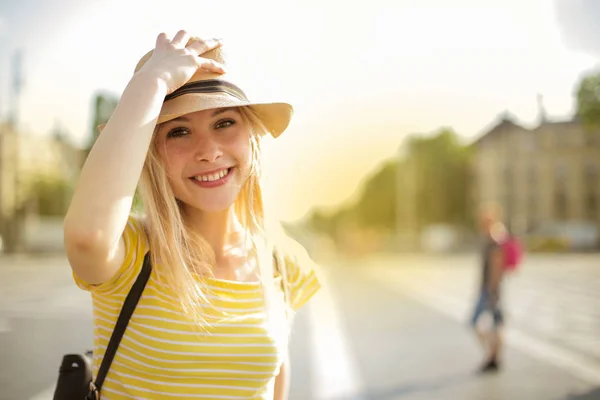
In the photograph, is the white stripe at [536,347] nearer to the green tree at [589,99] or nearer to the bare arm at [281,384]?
the green tree at [589,99]

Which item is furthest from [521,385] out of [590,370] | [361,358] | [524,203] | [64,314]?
[524,203]

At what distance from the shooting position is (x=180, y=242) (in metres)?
1.70

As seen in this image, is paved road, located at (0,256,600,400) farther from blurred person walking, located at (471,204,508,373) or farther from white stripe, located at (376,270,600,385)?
blurred person walking, located at (471,204,508,373)

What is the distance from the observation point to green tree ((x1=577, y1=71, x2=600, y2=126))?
1220cm

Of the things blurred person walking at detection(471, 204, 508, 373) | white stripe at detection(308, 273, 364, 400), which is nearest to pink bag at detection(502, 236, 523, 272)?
blurred person walking at detection(471, 204, 508, 373)

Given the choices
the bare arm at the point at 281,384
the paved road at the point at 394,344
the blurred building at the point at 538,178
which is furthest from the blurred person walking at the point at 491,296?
the blurred building at the point at 538,178

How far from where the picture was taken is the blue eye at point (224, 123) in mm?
1769

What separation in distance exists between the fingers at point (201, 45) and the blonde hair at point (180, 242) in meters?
0.25

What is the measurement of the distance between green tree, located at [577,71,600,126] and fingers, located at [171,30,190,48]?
40.0 feet

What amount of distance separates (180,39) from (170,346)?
0.76m

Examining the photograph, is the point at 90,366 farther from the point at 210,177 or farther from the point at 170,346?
the point at 210,177

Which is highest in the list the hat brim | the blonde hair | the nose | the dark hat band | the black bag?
the dark hat band

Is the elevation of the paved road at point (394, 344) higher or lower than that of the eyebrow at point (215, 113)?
lower

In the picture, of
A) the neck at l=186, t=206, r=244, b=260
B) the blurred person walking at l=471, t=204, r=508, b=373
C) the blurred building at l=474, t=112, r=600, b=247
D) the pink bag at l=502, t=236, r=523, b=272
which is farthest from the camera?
the blurred building at l=474, t=112, r=600, b=247
